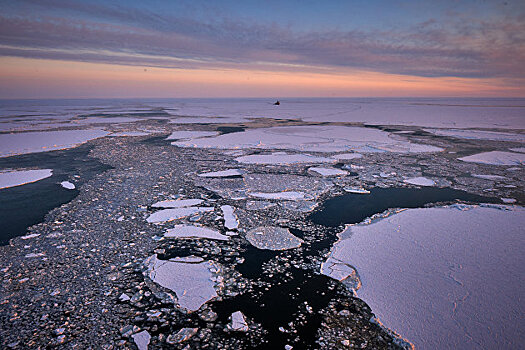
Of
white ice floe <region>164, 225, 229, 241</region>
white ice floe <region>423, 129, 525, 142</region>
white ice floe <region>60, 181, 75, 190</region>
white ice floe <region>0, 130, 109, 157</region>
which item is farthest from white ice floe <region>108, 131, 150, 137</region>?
white ice floe <region>423, 129, 525, 142</region>

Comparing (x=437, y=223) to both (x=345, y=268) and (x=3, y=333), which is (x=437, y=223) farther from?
(x=3, y=333)

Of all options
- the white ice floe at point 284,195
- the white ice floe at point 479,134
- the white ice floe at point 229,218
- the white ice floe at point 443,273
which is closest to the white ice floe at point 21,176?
the white ice floe at point 229,218

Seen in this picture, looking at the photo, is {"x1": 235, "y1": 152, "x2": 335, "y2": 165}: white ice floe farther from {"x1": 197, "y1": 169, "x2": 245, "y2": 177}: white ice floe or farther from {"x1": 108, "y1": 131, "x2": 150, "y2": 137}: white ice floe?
{"x1": 108, "y1": 131, "x2": 150, "y2": 137}: white ice floe

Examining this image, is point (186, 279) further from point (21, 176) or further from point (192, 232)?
point (21, 176)

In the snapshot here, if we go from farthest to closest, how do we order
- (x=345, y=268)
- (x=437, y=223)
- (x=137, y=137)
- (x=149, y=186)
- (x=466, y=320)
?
(x=137, y=137) < (x=149, y=186) < (x=437, y=223) < (x=345, y=268) < (x=466, y=320)

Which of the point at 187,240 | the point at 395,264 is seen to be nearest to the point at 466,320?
the point at 395,264

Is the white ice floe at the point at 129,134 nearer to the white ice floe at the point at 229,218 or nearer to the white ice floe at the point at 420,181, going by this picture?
the white ice floe at the point at 229,218

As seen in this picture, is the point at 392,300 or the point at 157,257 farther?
the point at 157,257

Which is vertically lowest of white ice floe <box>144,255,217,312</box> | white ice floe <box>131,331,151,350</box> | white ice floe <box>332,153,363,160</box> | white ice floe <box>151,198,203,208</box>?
white ice floe <box>131,331,151,350</box>
